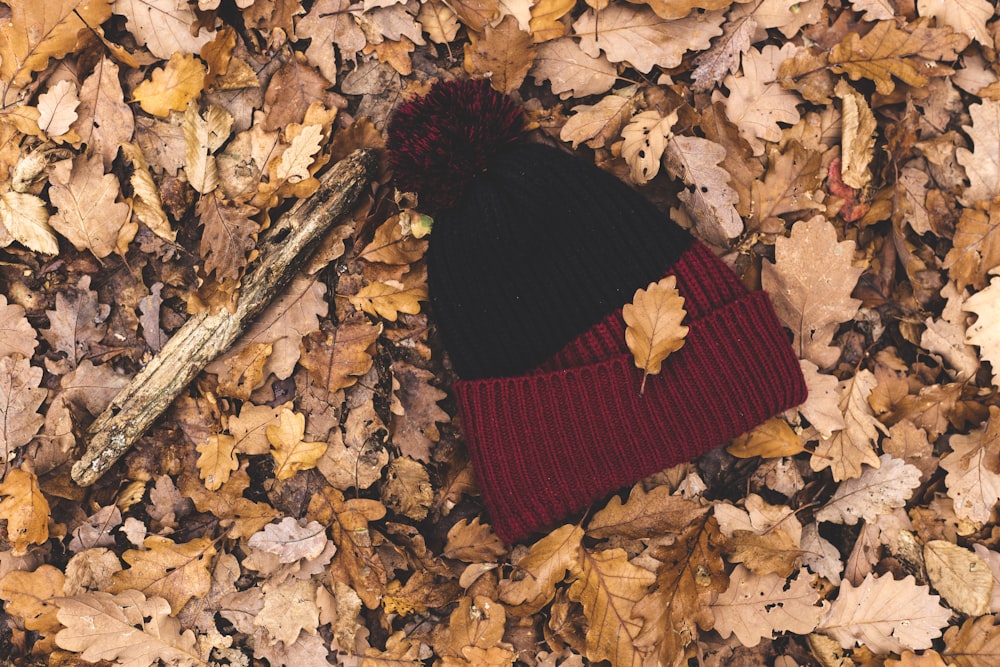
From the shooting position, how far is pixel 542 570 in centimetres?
271

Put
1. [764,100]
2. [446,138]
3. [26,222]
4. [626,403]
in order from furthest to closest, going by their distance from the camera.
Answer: [764,100]
[26,222]
[626,403]
[446,138]

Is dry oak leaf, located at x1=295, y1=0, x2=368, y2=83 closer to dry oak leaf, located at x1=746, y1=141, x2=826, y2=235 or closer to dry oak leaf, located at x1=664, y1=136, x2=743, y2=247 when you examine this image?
dry oak leaf, located at x1=664, y1=136, x2=743, y2=247

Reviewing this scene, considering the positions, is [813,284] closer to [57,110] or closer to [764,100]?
[764,100]

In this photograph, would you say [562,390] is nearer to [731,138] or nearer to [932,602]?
[731,138]

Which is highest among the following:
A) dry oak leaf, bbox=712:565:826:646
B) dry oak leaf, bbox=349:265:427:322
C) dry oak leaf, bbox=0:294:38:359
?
dry oak leaf, bbox=0:294:38:359

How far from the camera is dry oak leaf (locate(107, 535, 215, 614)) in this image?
269cm

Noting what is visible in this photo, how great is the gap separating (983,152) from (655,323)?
1689mm

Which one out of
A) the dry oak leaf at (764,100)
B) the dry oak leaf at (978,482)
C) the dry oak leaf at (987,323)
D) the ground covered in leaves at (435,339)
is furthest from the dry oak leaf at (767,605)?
the dry oak leaf at (764,100)

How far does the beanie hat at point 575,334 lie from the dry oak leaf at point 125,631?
4.74 ft

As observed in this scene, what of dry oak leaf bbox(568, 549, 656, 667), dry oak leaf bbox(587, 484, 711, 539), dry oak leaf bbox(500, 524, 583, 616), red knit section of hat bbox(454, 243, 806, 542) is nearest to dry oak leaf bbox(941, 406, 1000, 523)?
red knit section of hat bbox(454, 243, 806, 542)

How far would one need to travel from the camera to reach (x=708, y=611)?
8.98ft

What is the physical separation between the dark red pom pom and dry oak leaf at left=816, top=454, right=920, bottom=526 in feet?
6.69

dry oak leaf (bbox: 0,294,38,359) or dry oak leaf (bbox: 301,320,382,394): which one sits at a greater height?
dry oak leaf (bbox: 0,294,38,359)

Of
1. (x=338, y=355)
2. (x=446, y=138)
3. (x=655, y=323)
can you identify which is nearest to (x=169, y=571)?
(x=338, y=355)
